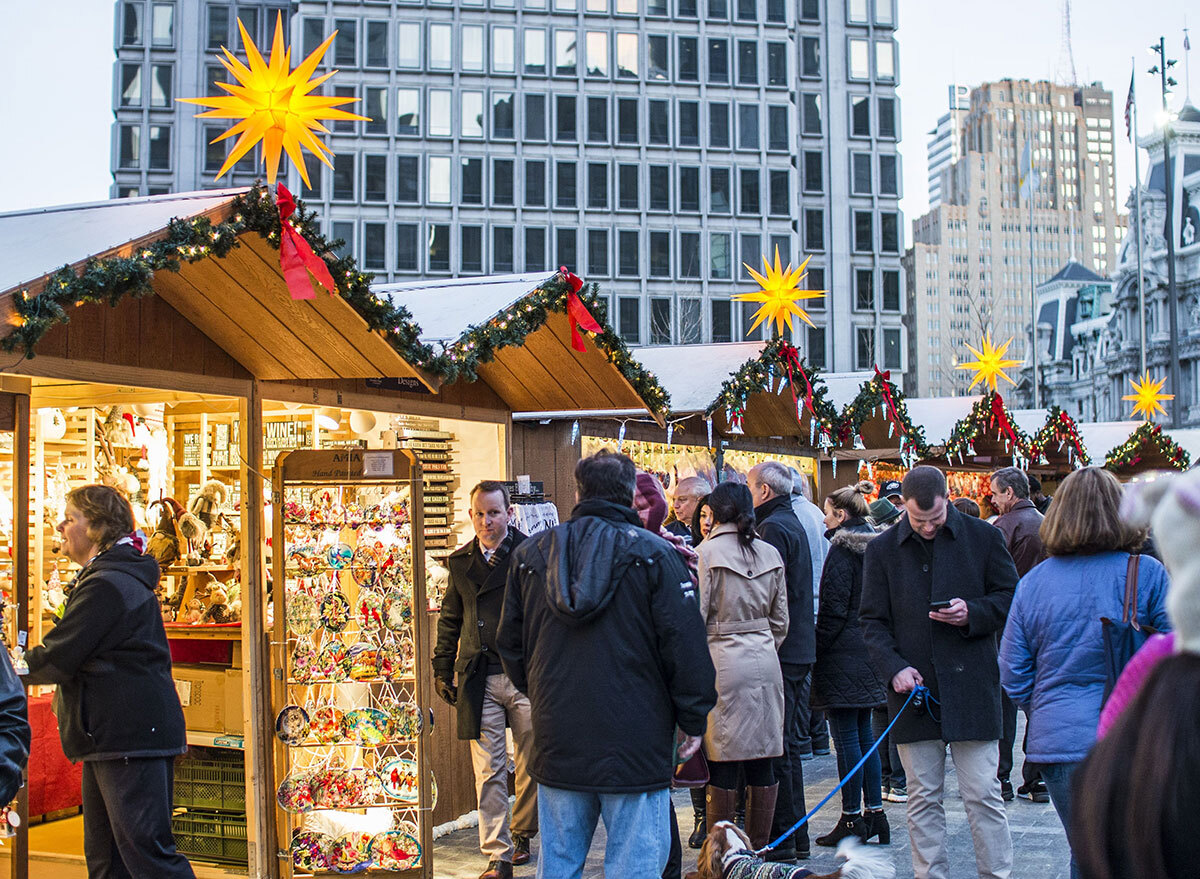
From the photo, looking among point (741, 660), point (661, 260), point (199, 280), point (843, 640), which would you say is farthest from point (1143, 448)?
point (661, 260)

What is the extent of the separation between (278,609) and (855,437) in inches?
364

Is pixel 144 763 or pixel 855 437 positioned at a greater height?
pixel 855 437

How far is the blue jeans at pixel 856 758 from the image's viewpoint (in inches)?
256

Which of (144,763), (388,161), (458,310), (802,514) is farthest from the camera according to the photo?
(388,161)

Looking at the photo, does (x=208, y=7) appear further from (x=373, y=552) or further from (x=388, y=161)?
(x=373, y=552)

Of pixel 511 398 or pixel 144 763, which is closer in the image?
pixel 144 763

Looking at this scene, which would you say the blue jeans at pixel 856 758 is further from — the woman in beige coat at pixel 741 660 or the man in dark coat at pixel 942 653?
the man in dark coat at pixel 942 653

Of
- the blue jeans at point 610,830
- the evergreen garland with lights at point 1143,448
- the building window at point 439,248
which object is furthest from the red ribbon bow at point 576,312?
the building window at point 439,248

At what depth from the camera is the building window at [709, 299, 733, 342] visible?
57031mm

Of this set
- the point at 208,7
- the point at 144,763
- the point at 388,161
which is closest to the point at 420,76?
the point at 388,161

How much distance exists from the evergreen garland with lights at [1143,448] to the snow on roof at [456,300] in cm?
1712

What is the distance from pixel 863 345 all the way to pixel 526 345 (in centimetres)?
5559

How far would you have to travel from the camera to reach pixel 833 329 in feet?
201

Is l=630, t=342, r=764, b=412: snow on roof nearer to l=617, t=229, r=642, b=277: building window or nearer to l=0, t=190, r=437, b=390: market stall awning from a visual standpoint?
l=0, t=190, r=437, b=390: market stall awning
